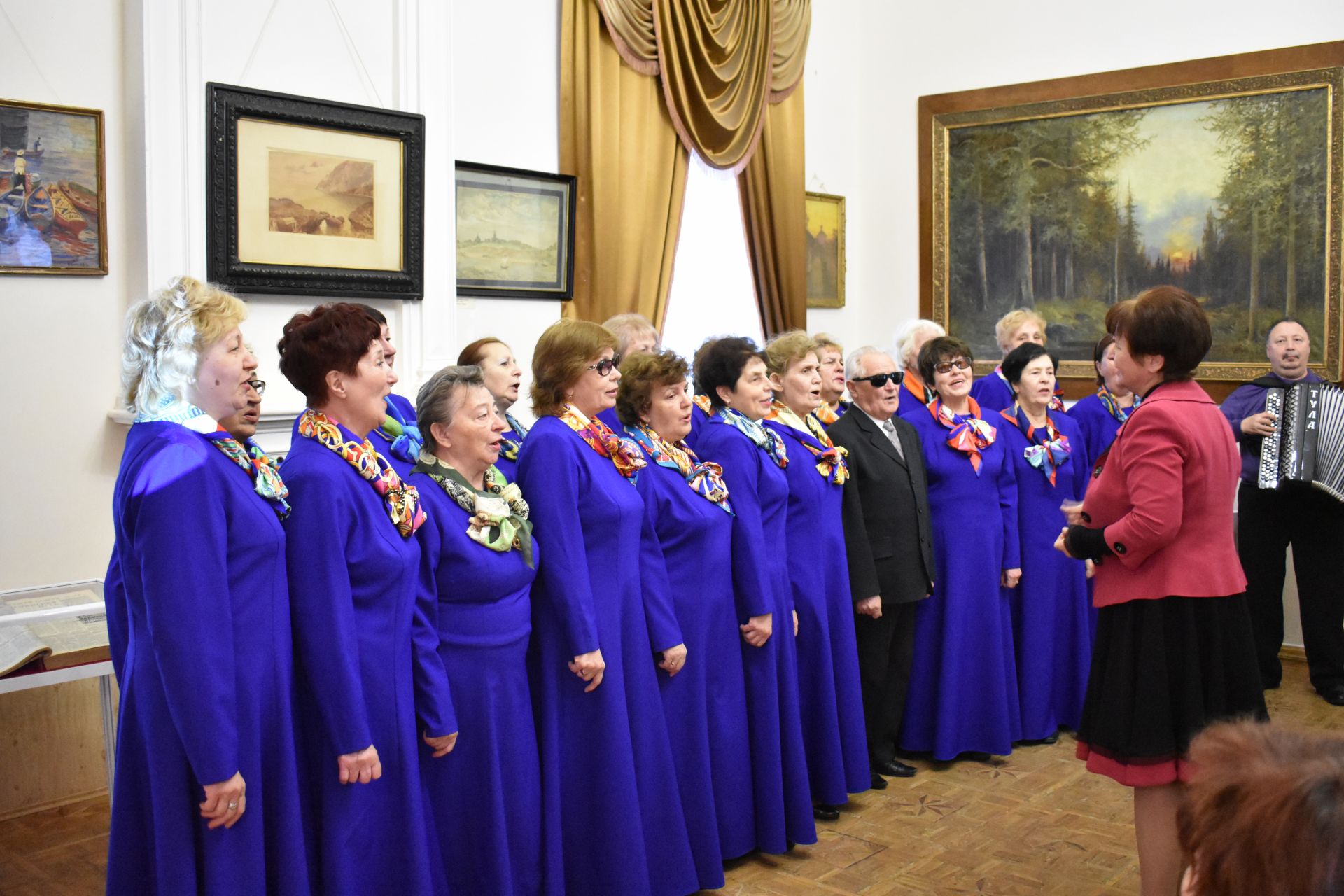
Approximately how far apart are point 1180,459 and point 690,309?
477 centimetres

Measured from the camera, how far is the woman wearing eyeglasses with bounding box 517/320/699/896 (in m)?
3.36

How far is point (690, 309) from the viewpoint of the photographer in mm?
7660

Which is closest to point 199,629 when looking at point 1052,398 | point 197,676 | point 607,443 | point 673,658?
point 197,676

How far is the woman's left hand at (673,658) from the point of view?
3.68 metres

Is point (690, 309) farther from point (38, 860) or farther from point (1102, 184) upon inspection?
point (38, 860)

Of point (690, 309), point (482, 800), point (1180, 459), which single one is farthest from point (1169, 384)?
point (690, 309)

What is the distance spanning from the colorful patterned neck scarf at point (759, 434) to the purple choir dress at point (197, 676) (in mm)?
1851

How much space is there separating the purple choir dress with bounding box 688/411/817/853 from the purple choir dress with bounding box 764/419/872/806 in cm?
15

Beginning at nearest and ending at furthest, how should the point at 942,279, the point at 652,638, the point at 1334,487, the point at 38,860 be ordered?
1. the point at 652,638
2. the point at 38,860
3. the point at 1334,487
4. the point at 942,279

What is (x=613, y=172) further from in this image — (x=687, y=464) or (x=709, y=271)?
(x=687, y=464)

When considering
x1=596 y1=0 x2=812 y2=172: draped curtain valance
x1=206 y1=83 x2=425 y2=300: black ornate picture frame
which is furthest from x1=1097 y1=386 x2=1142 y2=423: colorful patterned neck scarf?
x1=206 y1=83 x2=425 y2=300: black ornate picture frame

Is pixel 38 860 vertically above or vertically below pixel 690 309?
below

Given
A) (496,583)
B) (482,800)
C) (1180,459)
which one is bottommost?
(482,800)

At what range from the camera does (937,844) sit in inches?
167
